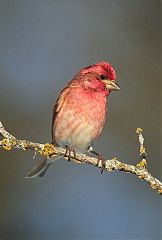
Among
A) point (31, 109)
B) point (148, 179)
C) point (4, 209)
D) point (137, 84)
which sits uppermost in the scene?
point (137, 84)

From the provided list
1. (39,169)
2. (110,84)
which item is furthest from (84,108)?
(39,169)

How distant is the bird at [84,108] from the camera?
584cm

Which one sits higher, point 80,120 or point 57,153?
point 80,120

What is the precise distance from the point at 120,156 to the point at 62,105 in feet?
7.32

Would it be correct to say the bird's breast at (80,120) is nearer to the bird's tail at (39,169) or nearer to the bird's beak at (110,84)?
the bird's beak at (110,84)

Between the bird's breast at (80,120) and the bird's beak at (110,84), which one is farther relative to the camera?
the bird's breast at (80,120)

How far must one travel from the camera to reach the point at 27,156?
8.13 meters

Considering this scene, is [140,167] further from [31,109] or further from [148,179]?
[31,109]

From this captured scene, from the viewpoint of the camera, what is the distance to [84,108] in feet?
19.3

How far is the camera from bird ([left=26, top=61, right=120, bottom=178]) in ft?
19.2

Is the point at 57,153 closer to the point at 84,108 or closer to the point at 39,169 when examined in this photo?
the point at 84,108

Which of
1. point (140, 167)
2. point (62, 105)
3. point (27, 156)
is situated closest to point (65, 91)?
point (62, 105)

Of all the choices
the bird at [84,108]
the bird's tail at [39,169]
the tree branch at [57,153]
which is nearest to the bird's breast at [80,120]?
the bird at [84,108]

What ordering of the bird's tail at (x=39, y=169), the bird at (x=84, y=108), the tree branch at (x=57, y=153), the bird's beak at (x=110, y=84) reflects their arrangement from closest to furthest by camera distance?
the tree branch at (x=57, y=153) < the bird's beak at (x=110, y=84) < the bird at (x=84, y=108) < the bird's tail at (x=39, y=169)
